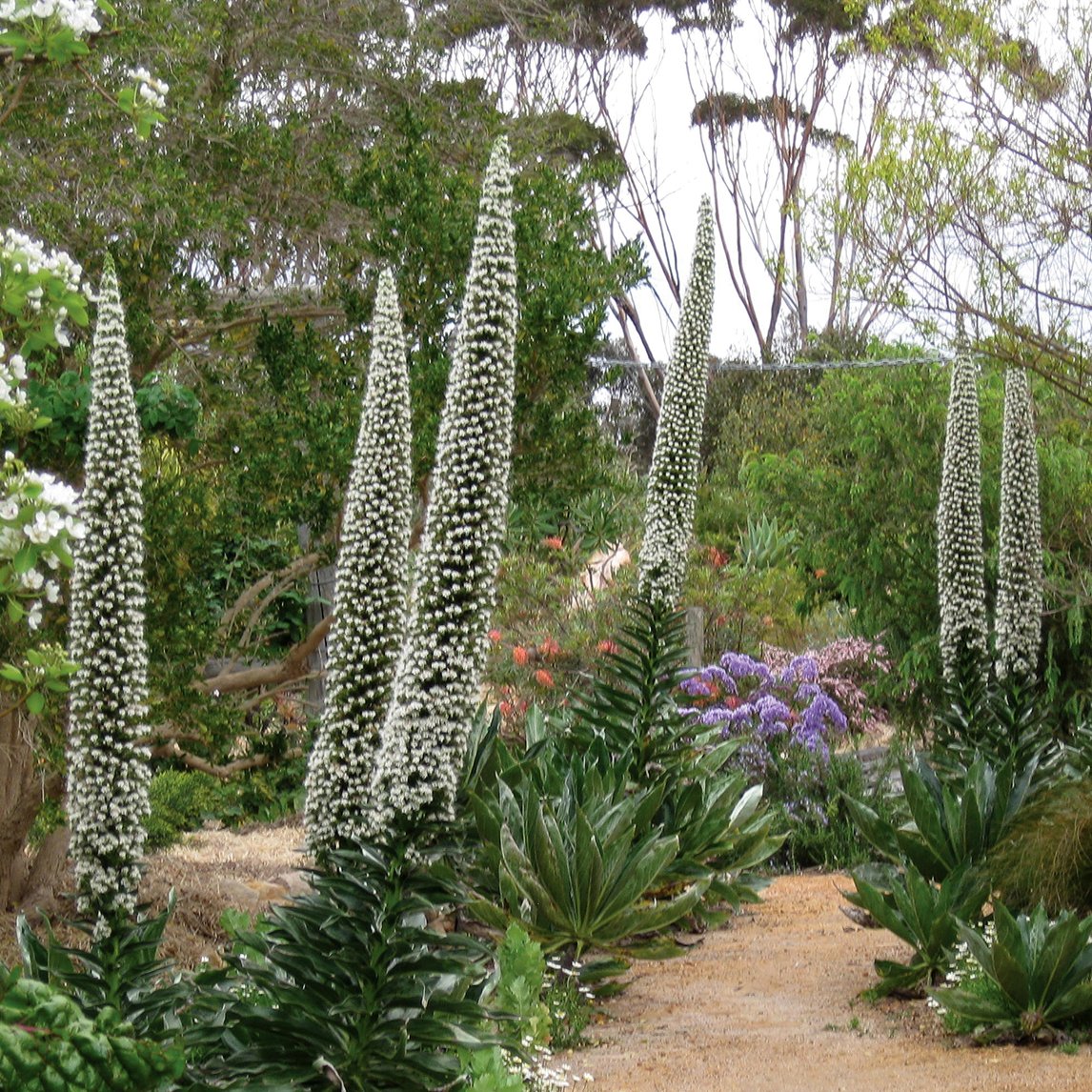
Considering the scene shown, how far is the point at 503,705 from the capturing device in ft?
41.1

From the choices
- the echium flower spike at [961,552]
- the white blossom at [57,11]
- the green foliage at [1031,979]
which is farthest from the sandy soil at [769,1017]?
the white blossom at [57,11]

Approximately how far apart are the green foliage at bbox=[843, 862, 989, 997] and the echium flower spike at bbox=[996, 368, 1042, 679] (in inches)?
84.6

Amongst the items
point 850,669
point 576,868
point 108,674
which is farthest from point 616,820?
point 850,669

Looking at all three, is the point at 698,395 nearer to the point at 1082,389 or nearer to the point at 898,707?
the point at 1082,389

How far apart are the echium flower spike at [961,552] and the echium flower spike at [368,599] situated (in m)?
4.37

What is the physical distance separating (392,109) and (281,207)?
1.63 m

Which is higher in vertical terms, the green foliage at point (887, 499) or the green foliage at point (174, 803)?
the green foliage at point (887, 499)

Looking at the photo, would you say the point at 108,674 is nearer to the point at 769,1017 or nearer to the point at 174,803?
the point at 769,1017

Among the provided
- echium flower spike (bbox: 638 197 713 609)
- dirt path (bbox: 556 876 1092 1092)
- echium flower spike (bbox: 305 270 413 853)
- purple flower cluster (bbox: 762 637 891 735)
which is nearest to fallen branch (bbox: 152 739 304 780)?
echium flower spike (bbox: 638 197 713 609)

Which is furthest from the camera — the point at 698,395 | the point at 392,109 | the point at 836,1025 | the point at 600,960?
the point at 392,109

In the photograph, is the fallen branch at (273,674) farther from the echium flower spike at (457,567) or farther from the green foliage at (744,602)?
the green foliage at (744,602)

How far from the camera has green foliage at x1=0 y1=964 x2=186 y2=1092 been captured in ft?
8.80

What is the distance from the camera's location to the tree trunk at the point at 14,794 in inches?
297

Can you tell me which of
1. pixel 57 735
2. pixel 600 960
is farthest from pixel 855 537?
pixel 57 735
